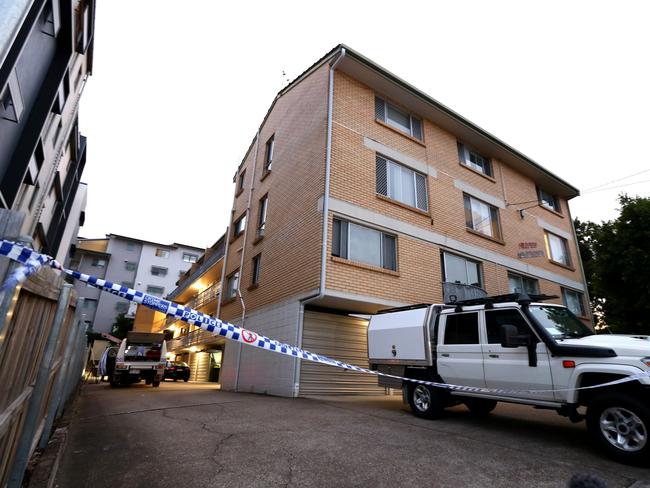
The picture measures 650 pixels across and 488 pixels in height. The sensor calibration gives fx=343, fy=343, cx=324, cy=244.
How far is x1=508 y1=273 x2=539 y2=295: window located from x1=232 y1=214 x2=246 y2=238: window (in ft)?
46.0

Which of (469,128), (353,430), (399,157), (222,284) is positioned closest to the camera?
(353,430)

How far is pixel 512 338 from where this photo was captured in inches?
224

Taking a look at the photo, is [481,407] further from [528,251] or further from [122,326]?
[122,326]

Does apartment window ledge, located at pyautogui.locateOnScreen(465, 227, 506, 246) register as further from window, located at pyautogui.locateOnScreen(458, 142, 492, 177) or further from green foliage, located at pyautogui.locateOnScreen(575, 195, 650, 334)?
green foliage, located at pyautogui.locateOnScreen(575, 195, 650, 334)

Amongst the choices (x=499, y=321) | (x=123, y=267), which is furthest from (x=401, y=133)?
(x=123, y=267)

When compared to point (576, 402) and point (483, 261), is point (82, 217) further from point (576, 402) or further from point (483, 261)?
point (576, 402)

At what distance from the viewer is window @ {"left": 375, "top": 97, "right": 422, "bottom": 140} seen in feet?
49.3

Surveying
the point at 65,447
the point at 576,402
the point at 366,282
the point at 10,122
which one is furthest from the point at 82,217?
the point at 576,402

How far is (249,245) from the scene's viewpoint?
17.4 meters

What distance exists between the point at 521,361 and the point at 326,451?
12.0 ft

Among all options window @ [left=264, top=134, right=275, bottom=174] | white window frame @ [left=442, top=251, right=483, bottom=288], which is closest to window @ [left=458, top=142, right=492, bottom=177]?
white window frame @ [left=442, top=251, right=483, bottom=288]

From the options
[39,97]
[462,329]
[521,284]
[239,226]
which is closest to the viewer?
[462,329]

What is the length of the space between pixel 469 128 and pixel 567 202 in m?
11.0

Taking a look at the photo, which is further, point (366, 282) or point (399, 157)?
point (399, 157)
